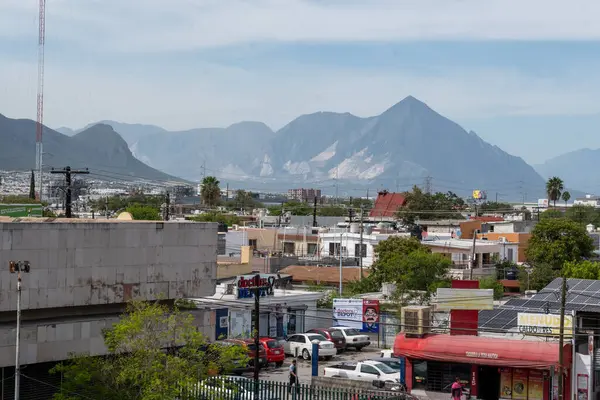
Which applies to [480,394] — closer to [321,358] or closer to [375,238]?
[321,358]

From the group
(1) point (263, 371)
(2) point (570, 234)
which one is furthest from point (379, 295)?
(2) point (570, 234)

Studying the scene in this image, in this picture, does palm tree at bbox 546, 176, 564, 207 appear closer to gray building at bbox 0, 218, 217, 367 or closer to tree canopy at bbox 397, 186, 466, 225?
tree canopy at bbox 397, 186, 466, 225

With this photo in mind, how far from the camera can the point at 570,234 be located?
79438 mm

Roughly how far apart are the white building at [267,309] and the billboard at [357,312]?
73.0 inches

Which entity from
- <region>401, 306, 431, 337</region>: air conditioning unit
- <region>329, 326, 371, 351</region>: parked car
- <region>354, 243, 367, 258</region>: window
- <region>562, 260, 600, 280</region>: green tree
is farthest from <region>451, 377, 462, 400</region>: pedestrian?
<region>354, 243, 367, 258</region>: window

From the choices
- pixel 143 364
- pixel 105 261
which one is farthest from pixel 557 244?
pixel 143 364

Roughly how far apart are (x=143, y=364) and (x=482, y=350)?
46.5 ft

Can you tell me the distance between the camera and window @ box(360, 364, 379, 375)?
1460 inches

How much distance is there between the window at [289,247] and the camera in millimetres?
98438

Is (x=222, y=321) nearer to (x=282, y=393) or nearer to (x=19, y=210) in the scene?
(x=19, y=210)

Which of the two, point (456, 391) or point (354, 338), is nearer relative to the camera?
point (456, 391)

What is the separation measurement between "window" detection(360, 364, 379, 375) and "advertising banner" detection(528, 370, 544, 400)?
5887 millimetres

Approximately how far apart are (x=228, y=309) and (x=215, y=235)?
1648cm

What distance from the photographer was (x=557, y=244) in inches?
3088
